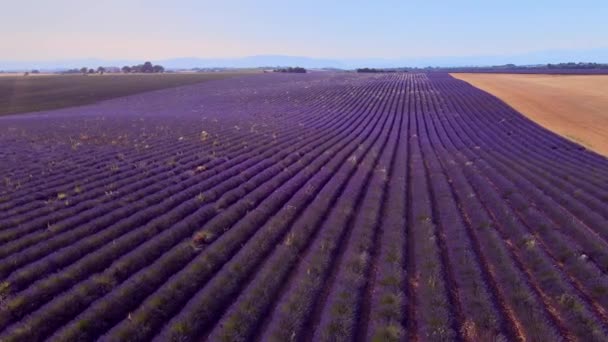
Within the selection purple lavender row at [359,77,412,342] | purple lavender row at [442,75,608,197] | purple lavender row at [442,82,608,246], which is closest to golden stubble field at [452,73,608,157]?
purple lavender row at [442,75,608,197]

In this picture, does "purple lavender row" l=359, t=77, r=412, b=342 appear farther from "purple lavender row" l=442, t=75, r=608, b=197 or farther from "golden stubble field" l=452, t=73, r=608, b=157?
"golden stubble field" l=452, t=73, r=608, b=157

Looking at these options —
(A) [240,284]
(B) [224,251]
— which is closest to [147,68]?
(B) [224,251]

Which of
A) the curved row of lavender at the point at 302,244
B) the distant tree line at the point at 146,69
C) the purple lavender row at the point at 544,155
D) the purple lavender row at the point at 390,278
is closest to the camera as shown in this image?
the purple lavender row at the point at 390,278

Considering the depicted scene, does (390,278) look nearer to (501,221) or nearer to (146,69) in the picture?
(501,221)

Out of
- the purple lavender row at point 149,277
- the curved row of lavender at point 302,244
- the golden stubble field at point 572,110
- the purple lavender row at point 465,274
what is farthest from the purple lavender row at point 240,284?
the golden stubble field at point 572,110

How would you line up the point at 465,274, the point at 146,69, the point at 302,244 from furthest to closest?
the point at 146,69 < the point at 302,244 < the point at 465,274

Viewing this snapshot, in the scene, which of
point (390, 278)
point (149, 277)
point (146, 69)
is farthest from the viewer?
point (146, 69)

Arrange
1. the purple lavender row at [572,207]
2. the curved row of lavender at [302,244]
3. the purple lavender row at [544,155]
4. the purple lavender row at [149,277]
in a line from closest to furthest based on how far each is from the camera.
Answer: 1. the purple lavender row at [149,277]
2. the curved row of lavender at [302,244]
3. the purple lavender row at [572,207]
4. the purple lavender row at [544,155]

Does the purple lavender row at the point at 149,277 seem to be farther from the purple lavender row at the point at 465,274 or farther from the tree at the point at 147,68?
the tree at the point at 147,68

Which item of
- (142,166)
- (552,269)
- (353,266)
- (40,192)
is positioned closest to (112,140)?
(142,166)
